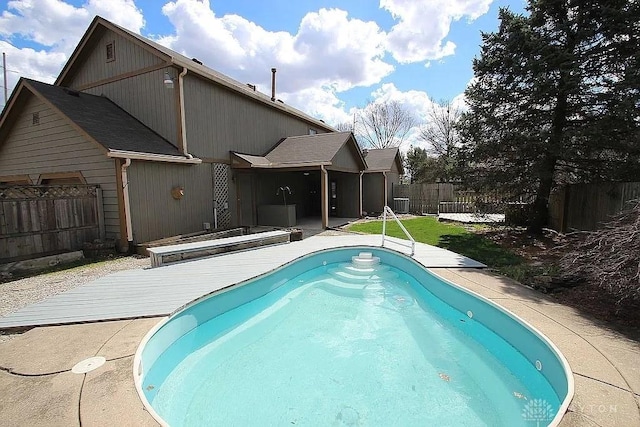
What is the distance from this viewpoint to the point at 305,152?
539 inches

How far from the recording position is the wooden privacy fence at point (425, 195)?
19141 mm

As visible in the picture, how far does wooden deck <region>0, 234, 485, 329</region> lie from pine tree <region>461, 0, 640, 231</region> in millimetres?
4064

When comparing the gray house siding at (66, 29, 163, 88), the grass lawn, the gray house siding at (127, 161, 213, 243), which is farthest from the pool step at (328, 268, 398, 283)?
the gray house siding at (66, 29, 163, 88)

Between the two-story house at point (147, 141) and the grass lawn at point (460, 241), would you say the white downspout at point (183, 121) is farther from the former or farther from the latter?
the grass lawn at point (460, 241)

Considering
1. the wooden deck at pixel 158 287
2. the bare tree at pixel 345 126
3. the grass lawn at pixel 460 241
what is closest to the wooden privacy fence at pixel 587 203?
the grass lawn at pixel 460 241

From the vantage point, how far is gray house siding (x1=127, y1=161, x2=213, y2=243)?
914cm

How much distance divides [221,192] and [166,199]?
2455mm

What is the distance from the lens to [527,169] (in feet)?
32.4

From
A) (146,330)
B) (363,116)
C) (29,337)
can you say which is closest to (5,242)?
(29,337)

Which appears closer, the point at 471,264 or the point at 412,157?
the point at 471,264

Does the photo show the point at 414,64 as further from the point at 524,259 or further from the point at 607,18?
the point at 524,259

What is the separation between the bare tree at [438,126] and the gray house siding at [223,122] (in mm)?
24238

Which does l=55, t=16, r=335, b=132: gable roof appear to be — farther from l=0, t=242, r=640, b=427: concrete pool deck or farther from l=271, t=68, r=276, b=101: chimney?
l=0, t=242, r=640, b=427: concrete pool deck

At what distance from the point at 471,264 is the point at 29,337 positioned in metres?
7.73
